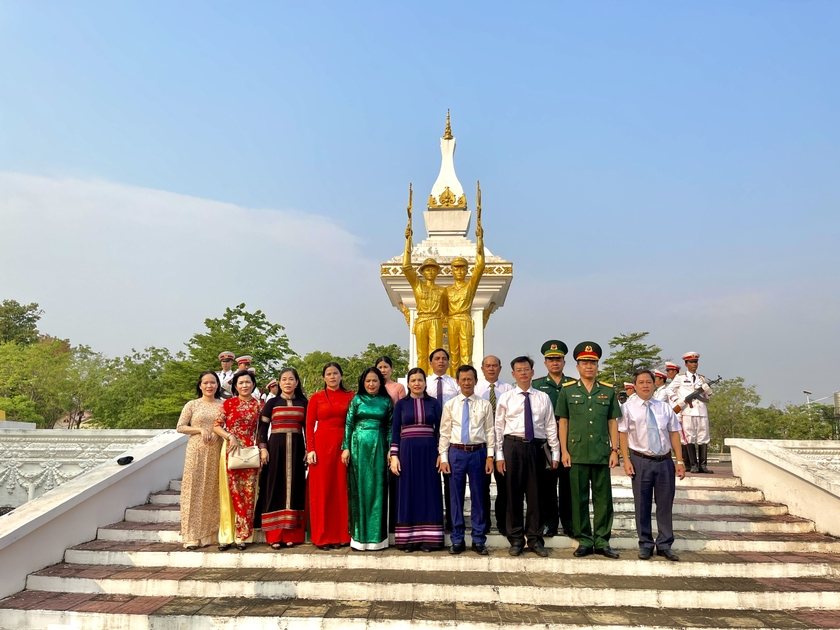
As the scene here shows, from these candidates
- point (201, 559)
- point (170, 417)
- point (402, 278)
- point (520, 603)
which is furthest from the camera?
point (170, 417)

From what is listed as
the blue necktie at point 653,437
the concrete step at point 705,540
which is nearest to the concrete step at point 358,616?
the concrete step at point 705,540

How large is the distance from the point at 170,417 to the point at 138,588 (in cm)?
1943

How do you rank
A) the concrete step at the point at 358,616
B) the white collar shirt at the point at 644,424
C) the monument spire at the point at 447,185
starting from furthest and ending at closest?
the monument spire at the point at 447,185
the white collar shirt at the point at 644,424
the concrete step at the point at 358,616

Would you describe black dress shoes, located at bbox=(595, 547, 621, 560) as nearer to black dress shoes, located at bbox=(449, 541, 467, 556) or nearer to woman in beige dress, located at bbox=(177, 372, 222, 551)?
black dress shoes, located at bbox=(449, 541, 467, 556)

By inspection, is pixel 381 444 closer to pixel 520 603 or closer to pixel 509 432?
pixel 509 432

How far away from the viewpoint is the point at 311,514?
17.2 ft

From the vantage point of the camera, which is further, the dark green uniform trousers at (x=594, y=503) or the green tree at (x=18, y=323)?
the green tree at (x=18, y=323)

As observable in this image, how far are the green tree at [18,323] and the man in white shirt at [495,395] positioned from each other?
40.3m

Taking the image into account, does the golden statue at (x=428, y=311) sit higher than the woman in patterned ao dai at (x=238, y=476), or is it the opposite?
the golden statue at (x=428, y=311)

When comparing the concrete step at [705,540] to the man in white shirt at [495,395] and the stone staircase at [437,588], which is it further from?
the man in white shirt at [495,395]

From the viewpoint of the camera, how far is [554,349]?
5738mm

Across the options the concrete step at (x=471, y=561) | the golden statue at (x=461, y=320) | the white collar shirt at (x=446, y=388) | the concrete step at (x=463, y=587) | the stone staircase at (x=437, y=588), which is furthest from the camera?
the golden statue at (x=461, y=320)

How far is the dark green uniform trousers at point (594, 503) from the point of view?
4.96 metres

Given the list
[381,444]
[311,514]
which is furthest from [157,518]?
[381,444]
